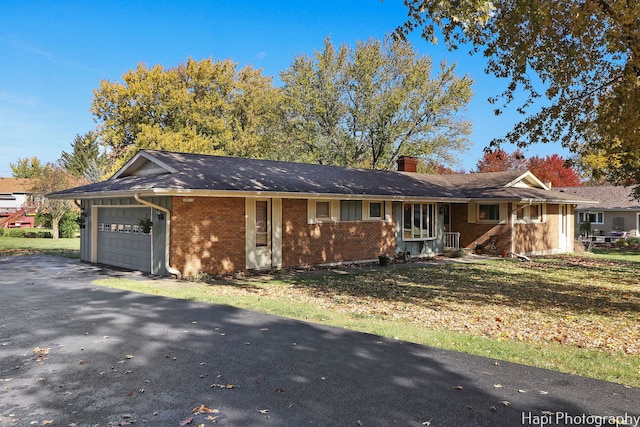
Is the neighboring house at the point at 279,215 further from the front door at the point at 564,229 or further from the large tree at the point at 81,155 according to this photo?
the large tree at the point at 81,155

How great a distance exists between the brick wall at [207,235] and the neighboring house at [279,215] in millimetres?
31

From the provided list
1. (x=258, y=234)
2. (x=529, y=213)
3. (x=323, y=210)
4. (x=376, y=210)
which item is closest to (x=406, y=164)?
(x=529, y=213)

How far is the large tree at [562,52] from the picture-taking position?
8.80m

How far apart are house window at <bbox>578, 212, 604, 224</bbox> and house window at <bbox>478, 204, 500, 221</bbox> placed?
66.9 feet

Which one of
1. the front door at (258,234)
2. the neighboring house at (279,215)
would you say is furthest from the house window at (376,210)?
the front door at (258,234)

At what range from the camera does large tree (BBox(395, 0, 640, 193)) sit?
8805 millimetres

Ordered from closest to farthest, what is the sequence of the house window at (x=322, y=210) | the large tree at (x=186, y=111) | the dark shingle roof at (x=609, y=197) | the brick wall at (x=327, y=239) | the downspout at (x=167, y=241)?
the downspout at (x=167, y=241) < the brick wall at (x=327, y=239) < the house window at (x=322, y=210) < the large tree at (x=186, y=111) < the dark shingle roof at (x=609, y=197)

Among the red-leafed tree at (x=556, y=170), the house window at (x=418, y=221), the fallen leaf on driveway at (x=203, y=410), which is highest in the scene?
the red-leafed tree at (x=556, y=170)

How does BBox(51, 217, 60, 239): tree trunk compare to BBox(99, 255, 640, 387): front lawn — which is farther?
BBox(51, 217, 60, 239): tree trunk

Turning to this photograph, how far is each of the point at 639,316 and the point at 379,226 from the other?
33.7 ft

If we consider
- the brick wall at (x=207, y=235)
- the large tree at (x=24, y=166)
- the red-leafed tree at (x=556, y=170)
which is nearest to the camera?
the brick wall at (x=207, y=235)

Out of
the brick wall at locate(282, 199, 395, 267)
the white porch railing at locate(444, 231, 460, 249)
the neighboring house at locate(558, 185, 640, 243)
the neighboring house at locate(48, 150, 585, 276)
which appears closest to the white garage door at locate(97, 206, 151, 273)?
the neighboring house at locate(48, 150, 585, 276)

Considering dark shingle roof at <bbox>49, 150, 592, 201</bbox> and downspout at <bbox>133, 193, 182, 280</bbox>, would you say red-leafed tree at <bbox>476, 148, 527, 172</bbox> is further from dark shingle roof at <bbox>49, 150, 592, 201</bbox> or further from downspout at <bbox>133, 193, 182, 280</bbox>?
downspout at <bbox>133, 193, 182, 280</bbox>

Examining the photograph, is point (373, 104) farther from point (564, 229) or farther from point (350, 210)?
point (350, 210)
